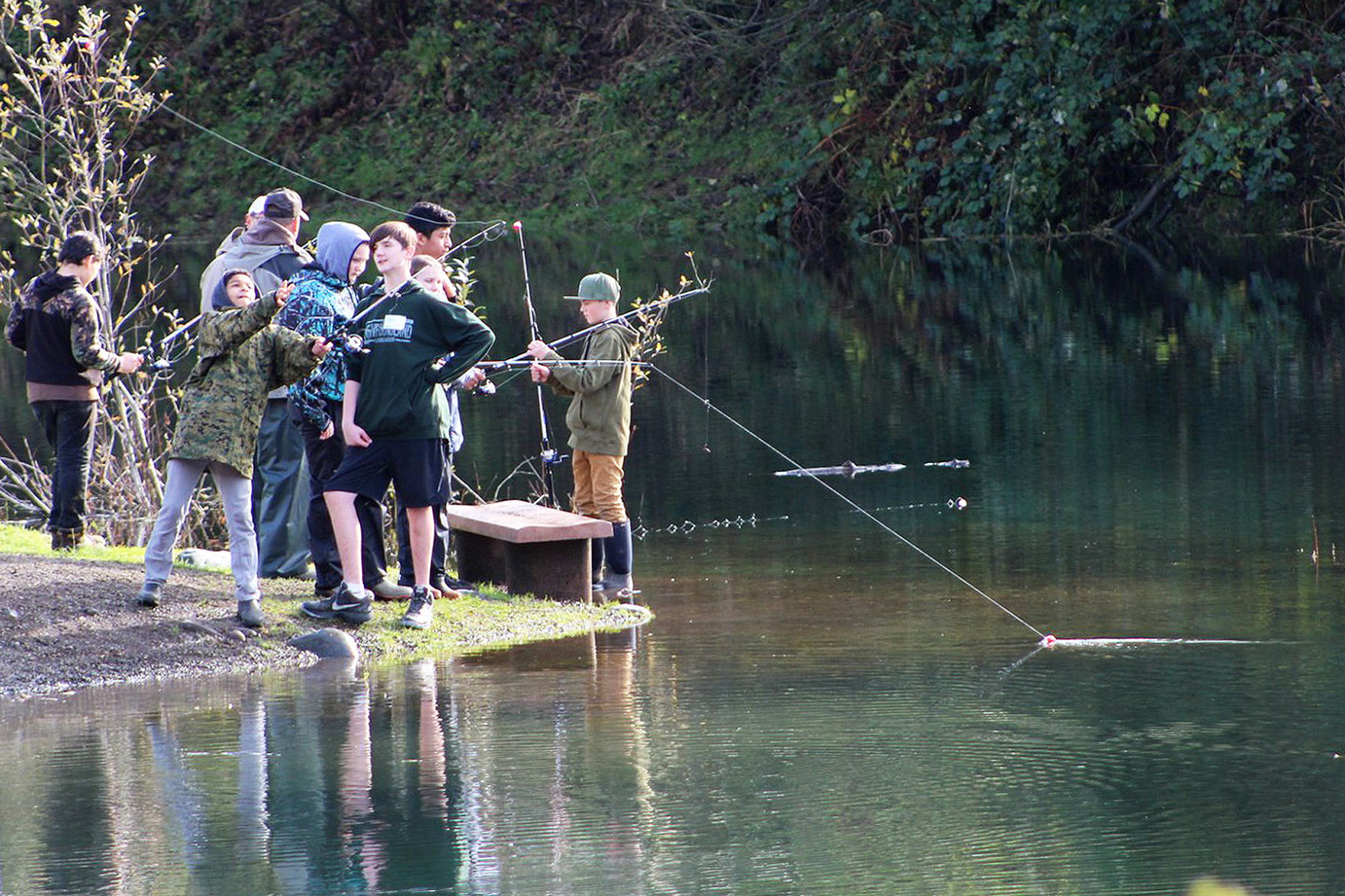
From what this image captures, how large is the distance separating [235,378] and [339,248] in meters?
0.67

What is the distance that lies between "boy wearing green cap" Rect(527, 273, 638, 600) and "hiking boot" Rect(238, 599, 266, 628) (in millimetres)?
1469

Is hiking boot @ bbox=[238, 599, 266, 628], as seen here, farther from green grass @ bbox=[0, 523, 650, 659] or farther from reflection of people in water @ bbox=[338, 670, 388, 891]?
reflection of people in water @ bbox=[338, 670, 388, 891]

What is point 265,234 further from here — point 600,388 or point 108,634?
point 108,634

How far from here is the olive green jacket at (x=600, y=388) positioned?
324 inches

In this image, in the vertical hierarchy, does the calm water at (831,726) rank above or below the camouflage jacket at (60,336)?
below

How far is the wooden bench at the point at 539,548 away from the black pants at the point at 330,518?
0.51 m

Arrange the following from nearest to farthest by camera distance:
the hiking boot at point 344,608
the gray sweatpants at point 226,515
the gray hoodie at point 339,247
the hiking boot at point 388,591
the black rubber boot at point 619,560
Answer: the gray sweatpants at point 226,515
the hiking boot at point 344,608
the gray hoodie at point 339,247
the hiking boot at point 388,591
the black rubber boot at point 619,560

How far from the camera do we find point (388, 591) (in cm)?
780

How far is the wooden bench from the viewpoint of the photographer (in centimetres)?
804

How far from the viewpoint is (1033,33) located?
26.6 metres

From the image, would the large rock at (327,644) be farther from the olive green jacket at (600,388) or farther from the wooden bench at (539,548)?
the olive green jacket at (600,388)

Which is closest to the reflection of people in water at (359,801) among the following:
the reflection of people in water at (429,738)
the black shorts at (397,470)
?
the reflection of people in water at (429,738)

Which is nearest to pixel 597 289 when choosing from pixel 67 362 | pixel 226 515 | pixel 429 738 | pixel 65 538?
pixel 226 515

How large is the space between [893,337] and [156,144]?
21.9m
